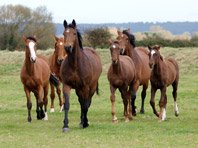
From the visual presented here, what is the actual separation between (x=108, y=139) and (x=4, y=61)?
38.9 m

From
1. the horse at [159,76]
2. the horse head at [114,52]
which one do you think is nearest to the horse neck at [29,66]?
the horse head at [114,52]

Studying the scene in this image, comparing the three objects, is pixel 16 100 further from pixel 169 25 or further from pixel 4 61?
pixel 169 25

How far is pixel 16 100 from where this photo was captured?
87.3 ft

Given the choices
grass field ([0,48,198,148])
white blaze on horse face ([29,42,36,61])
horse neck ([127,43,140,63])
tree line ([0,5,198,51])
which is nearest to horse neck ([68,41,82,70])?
white blaze on horse face ([29,42,36,61])

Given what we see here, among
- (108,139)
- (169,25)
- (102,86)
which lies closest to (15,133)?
(108,139)

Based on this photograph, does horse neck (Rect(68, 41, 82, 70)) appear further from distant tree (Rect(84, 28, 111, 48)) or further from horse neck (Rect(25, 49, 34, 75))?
distant tree (Rect(84, 28, 111, 48))

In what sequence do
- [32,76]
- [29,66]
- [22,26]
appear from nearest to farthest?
[29,66], [32,76], [22,26]

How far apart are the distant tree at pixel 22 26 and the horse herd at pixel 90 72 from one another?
171 ft

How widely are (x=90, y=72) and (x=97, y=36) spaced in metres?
45.7

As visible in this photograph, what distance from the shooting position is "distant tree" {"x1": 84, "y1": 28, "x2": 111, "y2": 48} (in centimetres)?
6062

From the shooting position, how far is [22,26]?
265 feet

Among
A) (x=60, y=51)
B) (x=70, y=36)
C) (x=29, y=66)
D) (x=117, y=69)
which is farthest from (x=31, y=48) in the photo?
(x=60, y=51)

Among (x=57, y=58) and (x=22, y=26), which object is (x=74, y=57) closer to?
(x=57, y=58)

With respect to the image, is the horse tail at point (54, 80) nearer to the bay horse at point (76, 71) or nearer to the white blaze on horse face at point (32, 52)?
the white blaze on horse face at point (32, 52)
